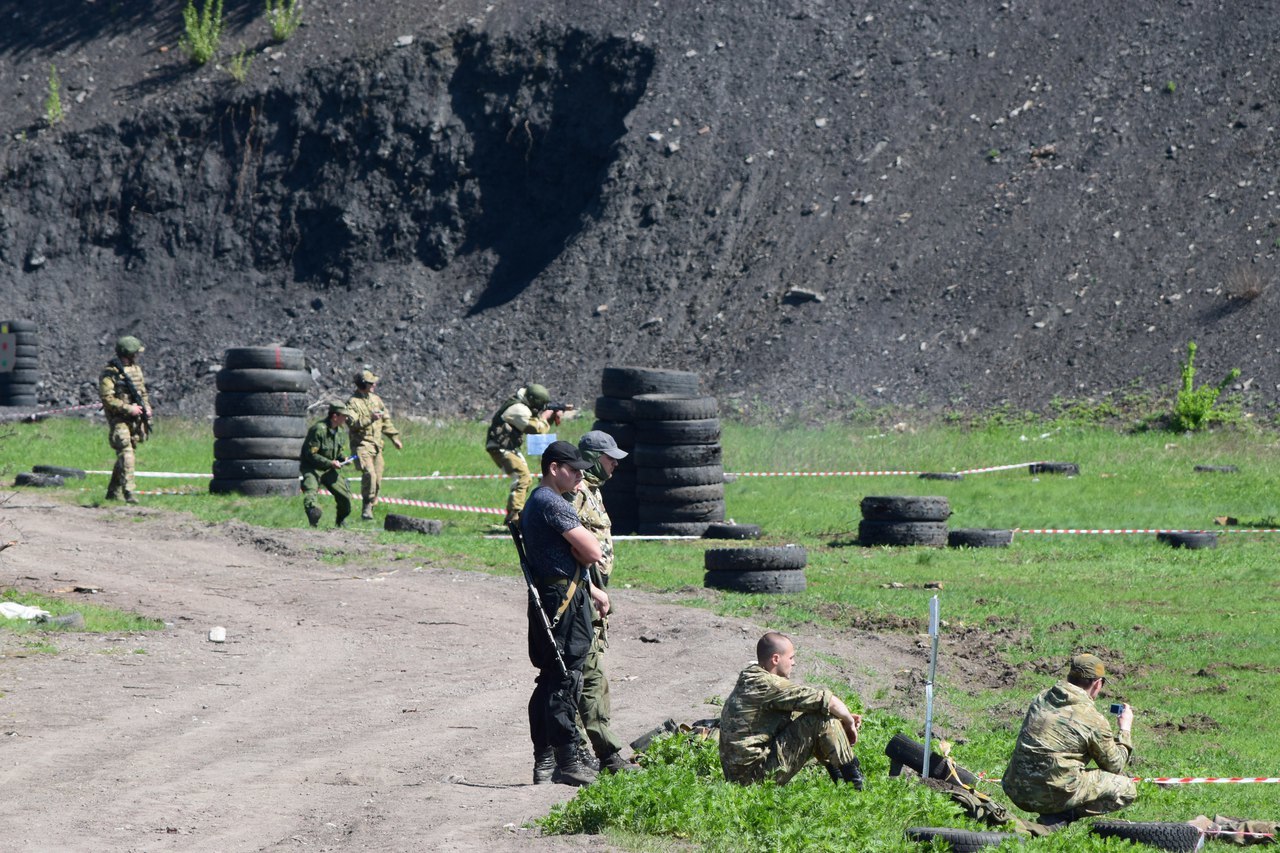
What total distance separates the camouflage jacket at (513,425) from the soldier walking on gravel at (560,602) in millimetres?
10196

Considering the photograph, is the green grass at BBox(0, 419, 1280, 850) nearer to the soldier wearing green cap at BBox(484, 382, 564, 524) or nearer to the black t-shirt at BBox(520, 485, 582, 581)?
the soldier wearing green cap at BBox(484, 382, 564, 524)

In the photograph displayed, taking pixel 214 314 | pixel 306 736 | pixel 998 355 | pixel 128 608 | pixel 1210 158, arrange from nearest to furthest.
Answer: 1. pixel 306 736
2. pixel 128 608
3. pixel 998 355
4. pixel 1210 158
5. pixel 214 314

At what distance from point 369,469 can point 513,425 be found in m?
3.43

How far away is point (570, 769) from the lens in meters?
9.30

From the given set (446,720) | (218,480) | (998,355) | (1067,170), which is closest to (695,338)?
(998,355)

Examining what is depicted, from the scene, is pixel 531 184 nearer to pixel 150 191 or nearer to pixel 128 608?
pixel 150 191

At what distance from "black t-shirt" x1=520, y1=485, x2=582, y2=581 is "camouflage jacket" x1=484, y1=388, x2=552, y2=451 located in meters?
10.3

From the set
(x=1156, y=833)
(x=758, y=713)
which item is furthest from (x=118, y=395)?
(x=1156, y=833)

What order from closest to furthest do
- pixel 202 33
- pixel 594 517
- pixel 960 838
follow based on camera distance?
pixel 960 838 < pixel 594 517 < pixel 202 33

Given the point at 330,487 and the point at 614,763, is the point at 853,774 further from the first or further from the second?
the point at 330,487

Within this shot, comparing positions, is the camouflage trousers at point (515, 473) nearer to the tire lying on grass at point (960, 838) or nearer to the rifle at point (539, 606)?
the rifle at point (539, 606)

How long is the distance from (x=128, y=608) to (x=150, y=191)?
34.1 meters

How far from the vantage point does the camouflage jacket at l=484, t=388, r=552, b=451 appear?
19.6 m

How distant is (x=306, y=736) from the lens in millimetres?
10984
